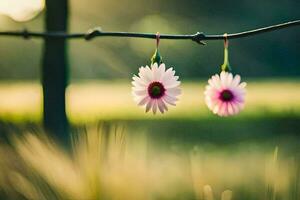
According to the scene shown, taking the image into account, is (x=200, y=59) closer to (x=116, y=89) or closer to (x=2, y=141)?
(x=116, y=89)

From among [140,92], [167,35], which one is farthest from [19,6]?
[167,35]

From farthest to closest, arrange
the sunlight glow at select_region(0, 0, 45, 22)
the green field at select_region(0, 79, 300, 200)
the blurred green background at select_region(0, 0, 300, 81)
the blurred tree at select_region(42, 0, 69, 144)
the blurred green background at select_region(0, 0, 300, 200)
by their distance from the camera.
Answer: the blurred green background at select_region(0, 0, 300, 81), the sunlight glow at select_region(0, 0, 45, 22), the blurred green background at select_region(0, 0, 300, 200), the blurred tree at select_region(42, 0, 69, 144), the green field at select_region(0, 79, 300, 200)

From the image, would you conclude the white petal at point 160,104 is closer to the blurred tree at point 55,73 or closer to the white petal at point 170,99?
the white petal at point 170,99

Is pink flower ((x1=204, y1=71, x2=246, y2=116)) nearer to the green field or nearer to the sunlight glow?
the green field

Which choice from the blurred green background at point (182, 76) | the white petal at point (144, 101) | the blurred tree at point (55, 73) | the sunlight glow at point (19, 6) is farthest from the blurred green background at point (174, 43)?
the white petal at point (144, 101)

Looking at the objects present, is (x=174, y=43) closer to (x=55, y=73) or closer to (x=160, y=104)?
(x=55, y=73)

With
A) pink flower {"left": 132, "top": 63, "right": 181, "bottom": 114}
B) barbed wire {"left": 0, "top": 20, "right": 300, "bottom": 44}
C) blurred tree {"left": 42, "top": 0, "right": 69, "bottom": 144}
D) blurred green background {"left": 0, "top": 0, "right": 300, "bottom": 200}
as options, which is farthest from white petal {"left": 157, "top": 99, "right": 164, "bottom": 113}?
blurred tree {"left": 42, "top": 0, "right": 69, "bottom": 144}
